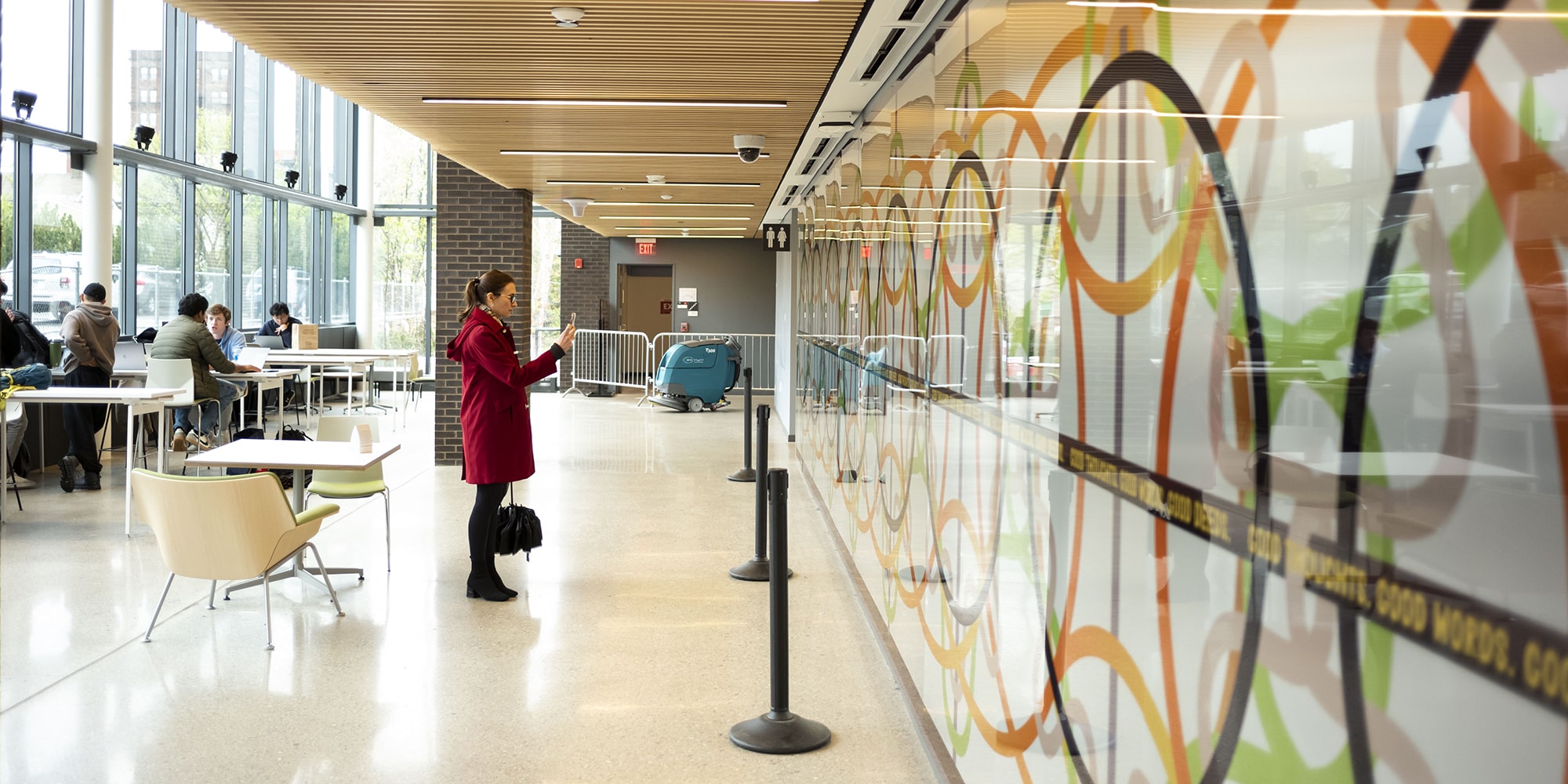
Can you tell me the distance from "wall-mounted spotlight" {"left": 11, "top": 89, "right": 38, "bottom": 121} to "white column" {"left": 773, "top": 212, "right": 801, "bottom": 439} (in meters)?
7.66

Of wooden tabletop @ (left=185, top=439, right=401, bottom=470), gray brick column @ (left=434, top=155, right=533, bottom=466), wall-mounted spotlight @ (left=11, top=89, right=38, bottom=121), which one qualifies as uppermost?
A: wall-mounted spotlight @ (left=11, top=89, right=38, bottom=121)

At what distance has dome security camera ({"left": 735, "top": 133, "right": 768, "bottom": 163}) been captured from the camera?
25.6ft

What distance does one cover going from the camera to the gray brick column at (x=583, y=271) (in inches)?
846

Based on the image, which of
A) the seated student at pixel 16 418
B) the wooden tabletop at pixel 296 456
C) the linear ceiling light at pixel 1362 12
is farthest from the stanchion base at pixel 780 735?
the seated student at pixel 16 418

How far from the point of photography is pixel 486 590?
5805 millimetres

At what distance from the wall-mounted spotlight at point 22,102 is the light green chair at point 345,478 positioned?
649 centimetres

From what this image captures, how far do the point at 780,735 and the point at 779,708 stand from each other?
3.9 inches

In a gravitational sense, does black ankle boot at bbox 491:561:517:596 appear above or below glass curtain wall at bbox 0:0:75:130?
below

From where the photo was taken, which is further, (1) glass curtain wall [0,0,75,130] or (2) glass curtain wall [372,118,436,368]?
(2) glass curtain wall [372,118,436,368]

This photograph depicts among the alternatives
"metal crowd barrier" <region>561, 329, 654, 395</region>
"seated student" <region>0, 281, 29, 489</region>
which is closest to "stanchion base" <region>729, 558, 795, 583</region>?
"seated student" <region>0, 281, 29, 489</region>

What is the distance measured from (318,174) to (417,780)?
19412 millimetres

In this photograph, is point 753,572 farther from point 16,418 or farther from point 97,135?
point 97,135

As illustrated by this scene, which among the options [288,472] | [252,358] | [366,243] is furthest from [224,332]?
[366,243]

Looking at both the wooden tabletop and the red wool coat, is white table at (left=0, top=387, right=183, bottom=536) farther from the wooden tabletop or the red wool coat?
the red wool coat
